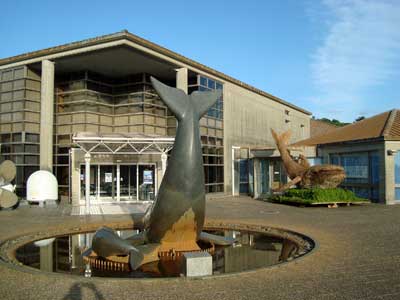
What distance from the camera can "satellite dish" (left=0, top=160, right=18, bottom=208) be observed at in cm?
2047

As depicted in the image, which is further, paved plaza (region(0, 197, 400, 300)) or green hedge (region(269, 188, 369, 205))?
Result: green hedge (region(269, 188, 369, 205))

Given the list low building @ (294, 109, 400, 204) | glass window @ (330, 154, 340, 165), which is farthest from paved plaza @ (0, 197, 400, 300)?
glass window @ (330, 154, 340, 165)

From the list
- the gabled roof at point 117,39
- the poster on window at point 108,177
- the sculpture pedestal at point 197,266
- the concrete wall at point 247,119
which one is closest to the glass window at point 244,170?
the concrete wall at point 247,119

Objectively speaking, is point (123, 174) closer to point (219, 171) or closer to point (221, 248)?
point (219, 171)

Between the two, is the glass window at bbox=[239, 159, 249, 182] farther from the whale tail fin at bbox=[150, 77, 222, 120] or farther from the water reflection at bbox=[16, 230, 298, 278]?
the whale tail fin at bbox=[150, 77, 222, 120]

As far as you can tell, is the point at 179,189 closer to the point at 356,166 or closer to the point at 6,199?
the point at 6,199

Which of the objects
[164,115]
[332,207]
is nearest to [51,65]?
[164,115]

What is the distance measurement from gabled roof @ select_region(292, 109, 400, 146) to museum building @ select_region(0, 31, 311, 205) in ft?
13.1

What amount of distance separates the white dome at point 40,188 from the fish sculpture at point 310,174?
13191mm

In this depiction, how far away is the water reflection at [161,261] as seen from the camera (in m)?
8.80

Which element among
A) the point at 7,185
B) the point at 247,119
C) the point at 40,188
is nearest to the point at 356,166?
the point at 247,119

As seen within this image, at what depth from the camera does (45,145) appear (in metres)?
25.1

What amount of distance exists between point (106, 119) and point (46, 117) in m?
3.98

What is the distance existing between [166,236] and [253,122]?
80.4 ft
